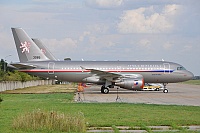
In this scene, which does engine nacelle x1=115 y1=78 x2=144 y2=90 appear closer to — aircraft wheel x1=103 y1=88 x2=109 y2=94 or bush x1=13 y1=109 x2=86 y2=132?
aircraft wheel x1=103 y1=88 x2=109 y2=94

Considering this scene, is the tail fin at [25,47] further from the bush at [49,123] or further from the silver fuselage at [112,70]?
the bush at [49,123]

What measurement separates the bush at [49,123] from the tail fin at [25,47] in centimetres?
3642

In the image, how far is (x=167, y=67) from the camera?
50.0 metres

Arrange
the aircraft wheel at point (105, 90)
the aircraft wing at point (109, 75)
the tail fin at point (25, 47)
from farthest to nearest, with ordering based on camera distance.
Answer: the tail fin at point (25, 47) → the aircraft wheel at point (105, 90) → the aircraft wing at point (109, 75)

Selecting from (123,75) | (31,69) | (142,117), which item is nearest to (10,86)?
(31,69)

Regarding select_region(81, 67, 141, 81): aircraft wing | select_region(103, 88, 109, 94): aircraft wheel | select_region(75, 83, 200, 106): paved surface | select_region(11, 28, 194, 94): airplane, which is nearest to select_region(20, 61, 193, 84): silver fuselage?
select_region(11, 28, 194, 94): airplane

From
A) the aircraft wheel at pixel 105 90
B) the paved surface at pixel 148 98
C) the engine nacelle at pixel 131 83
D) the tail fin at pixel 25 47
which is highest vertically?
the tail fin at pixel 25 47

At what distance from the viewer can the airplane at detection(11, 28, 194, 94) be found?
1940 inches

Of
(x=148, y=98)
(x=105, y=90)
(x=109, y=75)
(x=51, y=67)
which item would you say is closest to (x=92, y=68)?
(x=105, y=90)

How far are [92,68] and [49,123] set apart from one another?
35.5m

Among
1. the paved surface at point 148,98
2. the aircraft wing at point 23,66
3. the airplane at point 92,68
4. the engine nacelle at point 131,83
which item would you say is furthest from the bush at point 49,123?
the aircraft wing at point 23,66

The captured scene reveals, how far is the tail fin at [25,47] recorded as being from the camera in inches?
1988

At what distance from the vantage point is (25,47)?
50781 millimetres

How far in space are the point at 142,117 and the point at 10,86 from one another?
4810 cm
